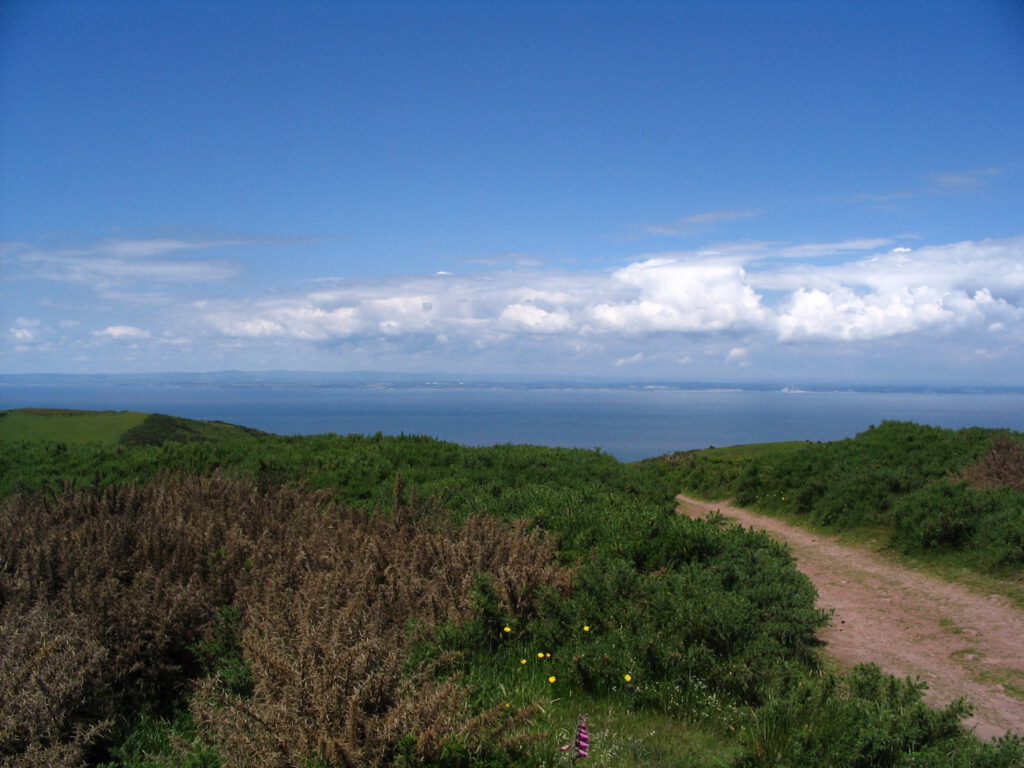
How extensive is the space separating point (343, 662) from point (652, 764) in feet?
6.51

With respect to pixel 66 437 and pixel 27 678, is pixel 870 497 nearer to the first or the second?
pixel 27 678

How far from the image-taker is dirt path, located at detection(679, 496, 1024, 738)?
5941mm

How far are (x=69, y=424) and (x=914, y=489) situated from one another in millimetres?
23799

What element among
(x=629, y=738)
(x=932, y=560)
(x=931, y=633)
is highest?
(x=629, y=738)

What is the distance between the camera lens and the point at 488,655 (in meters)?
5.54

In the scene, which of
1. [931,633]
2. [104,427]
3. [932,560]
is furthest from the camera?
[104,427]

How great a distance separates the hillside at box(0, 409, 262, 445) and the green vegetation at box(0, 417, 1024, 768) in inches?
454

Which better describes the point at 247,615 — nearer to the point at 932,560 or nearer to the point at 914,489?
the point at 932,560

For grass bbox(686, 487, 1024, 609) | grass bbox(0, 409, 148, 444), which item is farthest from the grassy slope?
grass bbox(0, 409, 148, 444)

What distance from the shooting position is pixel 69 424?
70.6 ft

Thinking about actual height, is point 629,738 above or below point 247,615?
below

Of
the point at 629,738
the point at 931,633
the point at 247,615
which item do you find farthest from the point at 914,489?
the point at 247,615

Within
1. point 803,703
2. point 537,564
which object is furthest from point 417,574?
point 803,703

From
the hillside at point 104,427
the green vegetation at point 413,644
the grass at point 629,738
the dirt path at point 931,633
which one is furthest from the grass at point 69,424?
the dirt path at point 931,633
